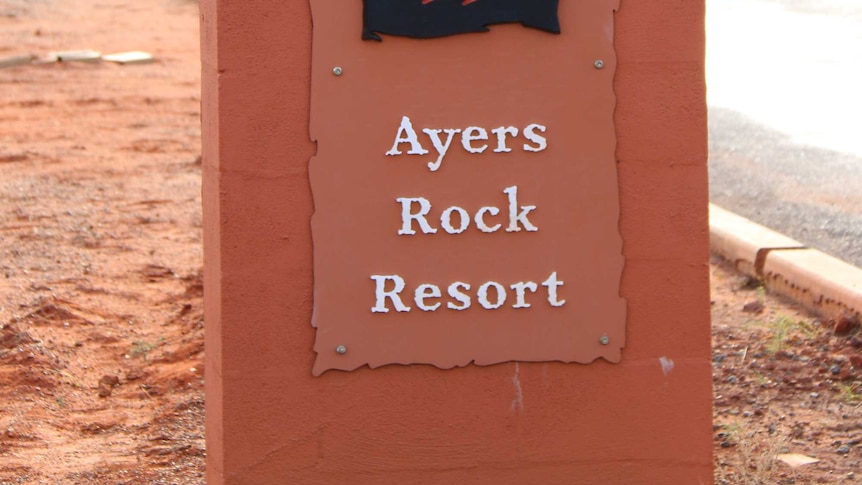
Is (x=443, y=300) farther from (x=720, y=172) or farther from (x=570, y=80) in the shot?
→ (x=720, y=172)

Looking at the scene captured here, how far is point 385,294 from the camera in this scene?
3273mm

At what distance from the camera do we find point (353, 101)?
3.18m

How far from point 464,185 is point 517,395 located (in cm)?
58

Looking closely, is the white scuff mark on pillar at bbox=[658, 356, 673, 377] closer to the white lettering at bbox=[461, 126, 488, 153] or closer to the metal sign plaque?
the metal sign plaque

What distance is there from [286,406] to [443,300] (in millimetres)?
490

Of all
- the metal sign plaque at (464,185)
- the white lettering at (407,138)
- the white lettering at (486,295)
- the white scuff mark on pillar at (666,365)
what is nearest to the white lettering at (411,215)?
the metal sign plaque at (464,185)

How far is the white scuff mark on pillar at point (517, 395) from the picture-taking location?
Result: 11.0ft

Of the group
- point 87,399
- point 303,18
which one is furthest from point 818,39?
point 303,18

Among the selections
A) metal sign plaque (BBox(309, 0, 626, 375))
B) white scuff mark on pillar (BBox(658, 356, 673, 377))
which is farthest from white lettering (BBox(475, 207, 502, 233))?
white scuff mark on pillar (BBox(658, 356, 673, 377))

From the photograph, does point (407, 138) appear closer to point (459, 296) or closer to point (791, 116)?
point (459, 296)

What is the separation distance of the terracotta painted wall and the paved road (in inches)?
125

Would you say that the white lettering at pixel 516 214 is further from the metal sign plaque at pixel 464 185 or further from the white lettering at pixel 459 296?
the white lettering at pixel 459 296

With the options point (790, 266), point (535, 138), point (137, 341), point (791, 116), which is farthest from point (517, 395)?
point (791, 116)

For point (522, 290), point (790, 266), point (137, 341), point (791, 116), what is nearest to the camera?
point (522, 290)
